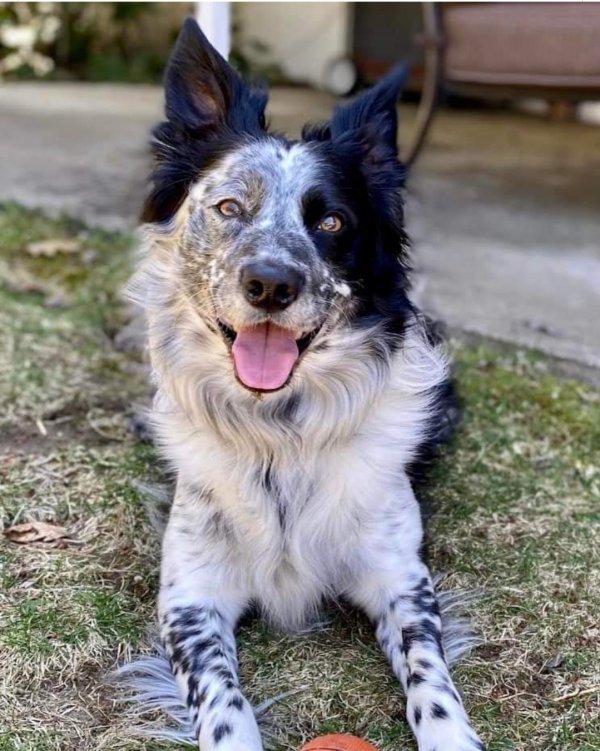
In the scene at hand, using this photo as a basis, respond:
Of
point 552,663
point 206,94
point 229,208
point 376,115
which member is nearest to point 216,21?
point 206,94

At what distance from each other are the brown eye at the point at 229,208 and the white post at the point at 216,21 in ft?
6.18

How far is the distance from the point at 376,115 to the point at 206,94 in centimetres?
50

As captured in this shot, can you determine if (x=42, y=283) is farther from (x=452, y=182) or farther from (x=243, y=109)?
(x=452, y=182)

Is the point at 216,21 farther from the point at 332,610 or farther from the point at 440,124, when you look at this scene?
the point at 440,124

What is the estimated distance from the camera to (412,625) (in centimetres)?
251

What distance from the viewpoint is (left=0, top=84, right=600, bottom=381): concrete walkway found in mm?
4582

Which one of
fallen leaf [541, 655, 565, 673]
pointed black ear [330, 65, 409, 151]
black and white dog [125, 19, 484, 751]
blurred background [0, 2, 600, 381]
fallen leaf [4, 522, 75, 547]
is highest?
pointed black ear [330, 65, 409, 151]

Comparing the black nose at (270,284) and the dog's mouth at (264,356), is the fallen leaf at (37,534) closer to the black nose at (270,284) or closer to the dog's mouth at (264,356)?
the dog's mouth at (264,356)

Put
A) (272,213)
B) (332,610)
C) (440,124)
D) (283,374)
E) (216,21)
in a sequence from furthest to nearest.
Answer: (440,124), (216,21), (332,610), (272,213), (283,374)

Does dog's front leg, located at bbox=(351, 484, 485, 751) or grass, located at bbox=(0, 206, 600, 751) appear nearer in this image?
dog's front leg, located at bbox=(351, 484, 485, 751)

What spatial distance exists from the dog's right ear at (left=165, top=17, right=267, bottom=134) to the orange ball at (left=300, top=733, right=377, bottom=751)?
166 centimetres

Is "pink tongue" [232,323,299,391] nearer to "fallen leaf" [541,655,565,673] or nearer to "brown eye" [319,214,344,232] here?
"brown eye" [319,214,344,232]

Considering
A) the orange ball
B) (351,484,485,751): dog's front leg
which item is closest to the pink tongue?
(351,484,485,751): dog's front leg

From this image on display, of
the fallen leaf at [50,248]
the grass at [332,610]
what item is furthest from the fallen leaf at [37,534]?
the fallen leaf at [50,248]
